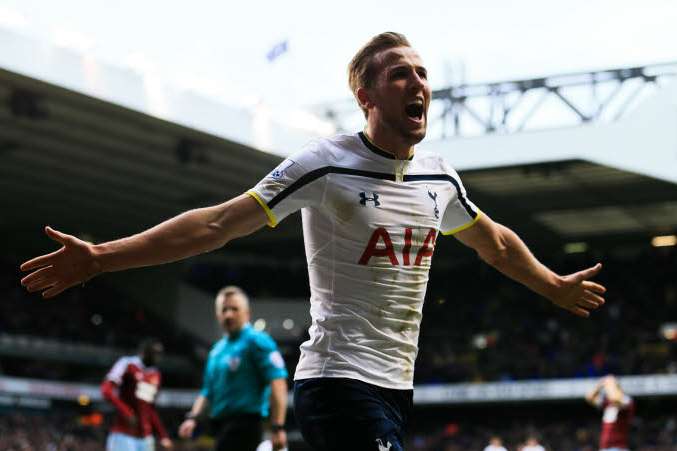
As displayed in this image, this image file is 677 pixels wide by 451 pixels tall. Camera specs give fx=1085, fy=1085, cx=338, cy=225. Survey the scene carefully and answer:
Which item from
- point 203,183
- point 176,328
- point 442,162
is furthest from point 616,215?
point 442,162

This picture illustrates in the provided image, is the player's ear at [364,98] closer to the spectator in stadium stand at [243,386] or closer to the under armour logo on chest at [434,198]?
the under armour logo on chest at [434,198]

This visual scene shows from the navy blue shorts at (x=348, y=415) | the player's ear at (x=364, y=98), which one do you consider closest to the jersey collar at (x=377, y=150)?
the player's ear at (x=364, y=98)

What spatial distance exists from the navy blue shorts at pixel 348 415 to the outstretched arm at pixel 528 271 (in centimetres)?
87

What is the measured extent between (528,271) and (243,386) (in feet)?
13.7

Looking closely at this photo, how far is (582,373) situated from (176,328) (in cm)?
1514

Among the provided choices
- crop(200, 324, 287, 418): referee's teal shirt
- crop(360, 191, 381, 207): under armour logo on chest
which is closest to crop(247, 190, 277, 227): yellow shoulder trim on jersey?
crop(360, 191, 381, 207): under armour logo on chest

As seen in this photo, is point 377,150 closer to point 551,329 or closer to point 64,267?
point 64,267

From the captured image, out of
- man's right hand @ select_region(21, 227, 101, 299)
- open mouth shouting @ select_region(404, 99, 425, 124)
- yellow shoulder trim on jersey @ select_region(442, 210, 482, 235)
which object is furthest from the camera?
yellow shoulder trim on jersey @ select_region(442, 210, 482, 235)

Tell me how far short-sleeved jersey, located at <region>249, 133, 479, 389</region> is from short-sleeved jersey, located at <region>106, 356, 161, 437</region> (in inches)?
334

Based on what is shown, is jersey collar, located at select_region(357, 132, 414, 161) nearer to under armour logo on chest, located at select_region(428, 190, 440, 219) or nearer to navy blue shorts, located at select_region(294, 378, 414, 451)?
under armour logo on chest, located at select_region(428, 190, 440, 219)

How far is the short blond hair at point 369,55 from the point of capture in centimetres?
411

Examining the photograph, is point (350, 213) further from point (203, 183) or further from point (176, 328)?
point (176, 328)

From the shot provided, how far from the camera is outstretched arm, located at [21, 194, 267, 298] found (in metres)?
3.60

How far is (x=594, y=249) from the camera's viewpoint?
3691 centimetres
